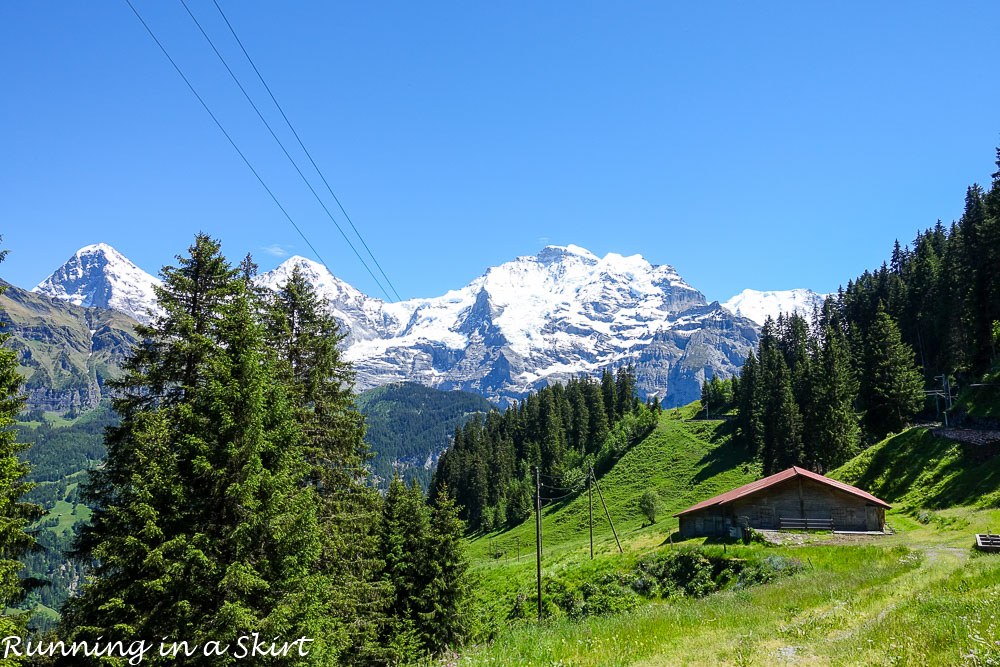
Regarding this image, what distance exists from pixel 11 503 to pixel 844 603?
25.5 m

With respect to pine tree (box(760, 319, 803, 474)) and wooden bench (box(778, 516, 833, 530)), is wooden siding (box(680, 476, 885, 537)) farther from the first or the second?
pine tree (box(760, 319, 803, 474))

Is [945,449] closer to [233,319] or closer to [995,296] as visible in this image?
[995,296]

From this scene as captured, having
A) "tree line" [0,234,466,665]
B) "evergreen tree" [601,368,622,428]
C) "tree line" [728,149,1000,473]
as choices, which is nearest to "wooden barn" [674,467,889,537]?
"tree line" [728,149,1000,473]

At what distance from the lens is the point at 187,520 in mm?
15945

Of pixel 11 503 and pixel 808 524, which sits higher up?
pixel 11 503

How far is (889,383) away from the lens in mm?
70500

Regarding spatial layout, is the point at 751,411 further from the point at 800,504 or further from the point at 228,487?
the point at 228,487

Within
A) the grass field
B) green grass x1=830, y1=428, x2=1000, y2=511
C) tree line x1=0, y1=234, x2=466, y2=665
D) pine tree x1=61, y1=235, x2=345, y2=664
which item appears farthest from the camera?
green grass x1=830, y1=428, x2=1000, y2=511

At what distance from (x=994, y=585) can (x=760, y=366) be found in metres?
100

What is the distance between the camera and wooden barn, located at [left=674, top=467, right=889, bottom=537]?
131ft

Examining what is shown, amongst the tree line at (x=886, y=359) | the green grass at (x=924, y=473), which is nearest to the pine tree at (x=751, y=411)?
the tree line at (x=886, y=359)

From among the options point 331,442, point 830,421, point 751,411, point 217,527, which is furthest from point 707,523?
point 751,411

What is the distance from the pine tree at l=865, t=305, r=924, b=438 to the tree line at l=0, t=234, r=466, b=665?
68.5 meters

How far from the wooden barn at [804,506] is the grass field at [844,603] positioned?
2853mm
